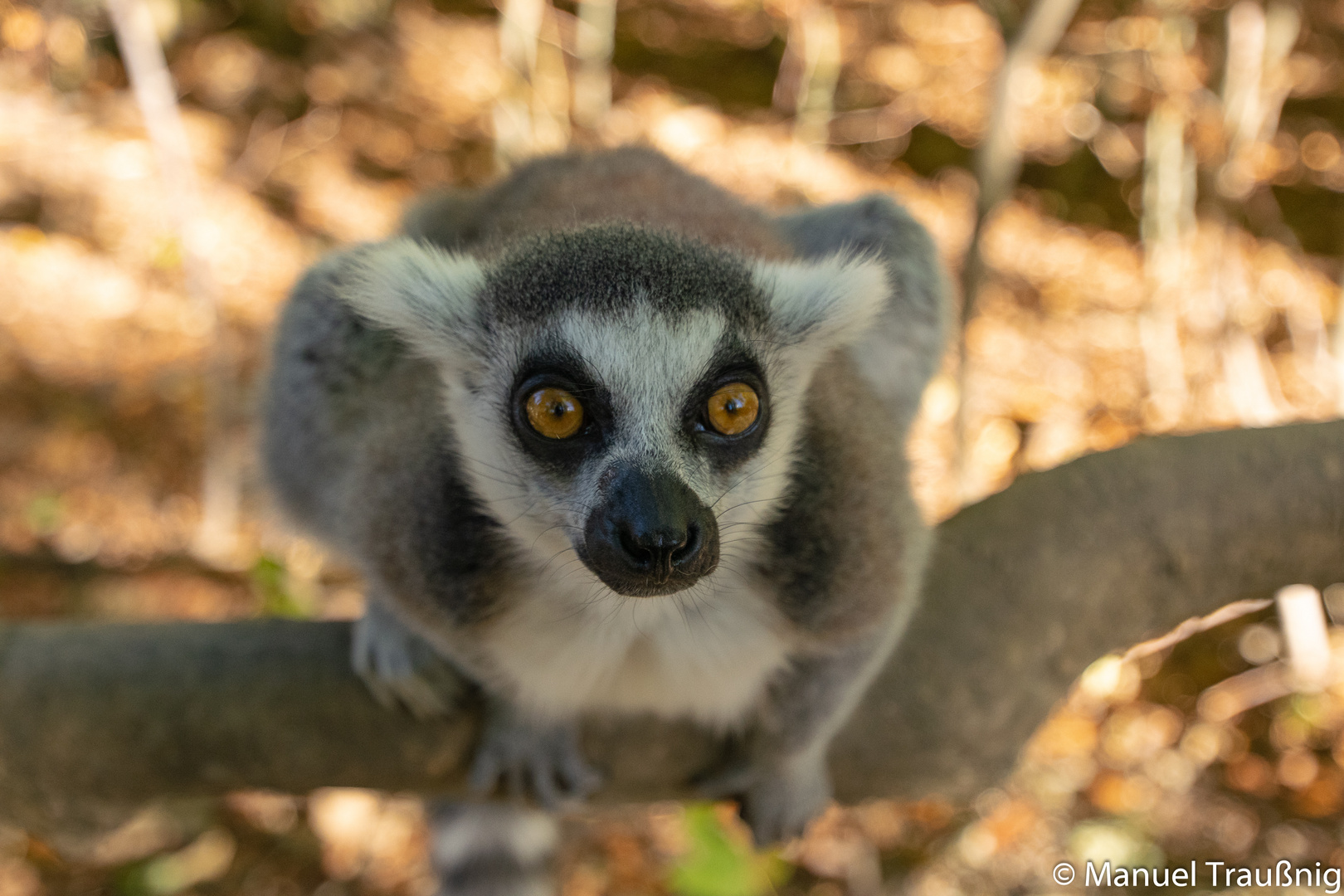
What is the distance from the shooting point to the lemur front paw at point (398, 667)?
2.39 m

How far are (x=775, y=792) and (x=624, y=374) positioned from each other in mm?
1366

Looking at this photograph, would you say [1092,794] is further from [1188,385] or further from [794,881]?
[1188,385]

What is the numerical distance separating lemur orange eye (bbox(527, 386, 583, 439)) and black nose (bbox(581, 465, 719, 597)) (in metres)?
0.16

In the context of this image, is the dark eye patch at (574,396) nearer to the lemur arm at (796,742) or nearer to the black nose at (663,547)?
the black nose at (663,547)

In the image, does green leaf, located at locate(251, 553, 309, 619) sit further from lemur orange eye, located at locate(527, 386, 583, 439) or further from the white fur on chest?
lemur orange eye, located at locate(527, 386, 583, 439)

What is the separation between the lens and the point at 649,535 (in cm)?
172

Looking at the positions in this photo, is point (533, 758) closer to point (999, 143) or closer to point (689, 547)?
point (689, 547)

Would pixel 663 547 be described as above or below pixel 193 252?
below

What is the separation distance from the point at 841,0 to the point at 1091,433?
471 cm

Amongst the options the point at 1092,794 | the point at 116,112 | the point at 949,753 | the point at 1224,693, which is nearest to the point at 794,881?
the point at 1092,794

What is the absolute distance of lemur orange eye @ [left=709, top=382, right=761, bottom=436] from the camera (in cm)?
196

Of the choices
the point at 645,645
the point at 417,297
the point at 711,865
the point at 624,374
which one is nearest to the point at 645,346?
the point at 624,374

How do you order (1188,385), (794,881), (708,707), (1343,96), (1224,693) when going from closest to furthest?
(708,707) < (794,881) < (1224,693) < (1188,385) < (1343,96)

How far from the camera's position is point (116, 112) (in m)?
8.23
